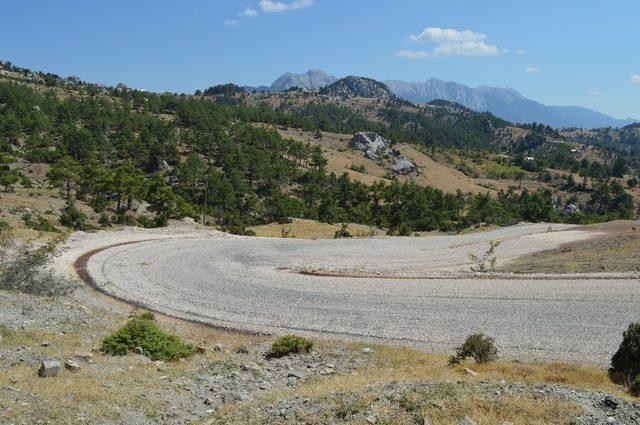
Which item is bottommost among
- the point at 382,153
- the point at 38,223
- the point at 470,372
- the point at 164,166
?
the point at 38,223

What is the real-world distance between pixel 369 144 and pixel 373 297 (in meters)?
151

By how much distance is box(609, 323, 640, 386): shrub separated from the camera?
586 inches

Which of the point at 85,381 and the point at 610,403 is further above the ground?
the point at 610,403

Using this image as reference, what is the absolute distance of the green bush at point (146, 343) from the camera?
16.6 metres

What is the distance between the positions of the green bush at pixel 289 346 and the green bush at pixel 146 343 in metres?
2.84

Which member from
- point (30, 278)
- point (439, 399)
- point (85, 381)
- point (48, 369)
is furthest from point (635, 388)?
point (30, 278)

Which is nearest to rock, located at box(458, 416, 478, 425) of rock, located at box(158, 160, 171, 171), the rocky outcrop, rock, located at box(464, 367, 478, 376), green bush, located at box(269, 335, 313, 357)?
rock, located at box(464, 367, 478, 376)

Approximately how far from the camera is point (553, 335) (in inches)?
883

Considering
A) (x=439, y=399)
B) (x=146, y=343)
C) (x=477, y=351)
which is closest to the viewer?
(x=439, y=399)

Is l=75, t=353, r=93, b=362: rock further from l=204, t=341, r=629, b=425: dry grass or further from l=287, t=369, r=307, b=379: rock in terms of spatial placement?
l=287, t=369, r=307, b=379: rock

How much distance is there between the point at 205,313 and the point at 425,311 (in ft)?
36.9

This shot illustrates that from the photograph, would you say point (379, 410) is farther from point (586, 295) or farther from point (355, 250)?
point (355, 250)

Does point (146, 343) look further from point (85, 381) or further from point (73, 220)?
point (73, 220)

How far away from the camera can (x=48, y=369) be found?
13070mm
